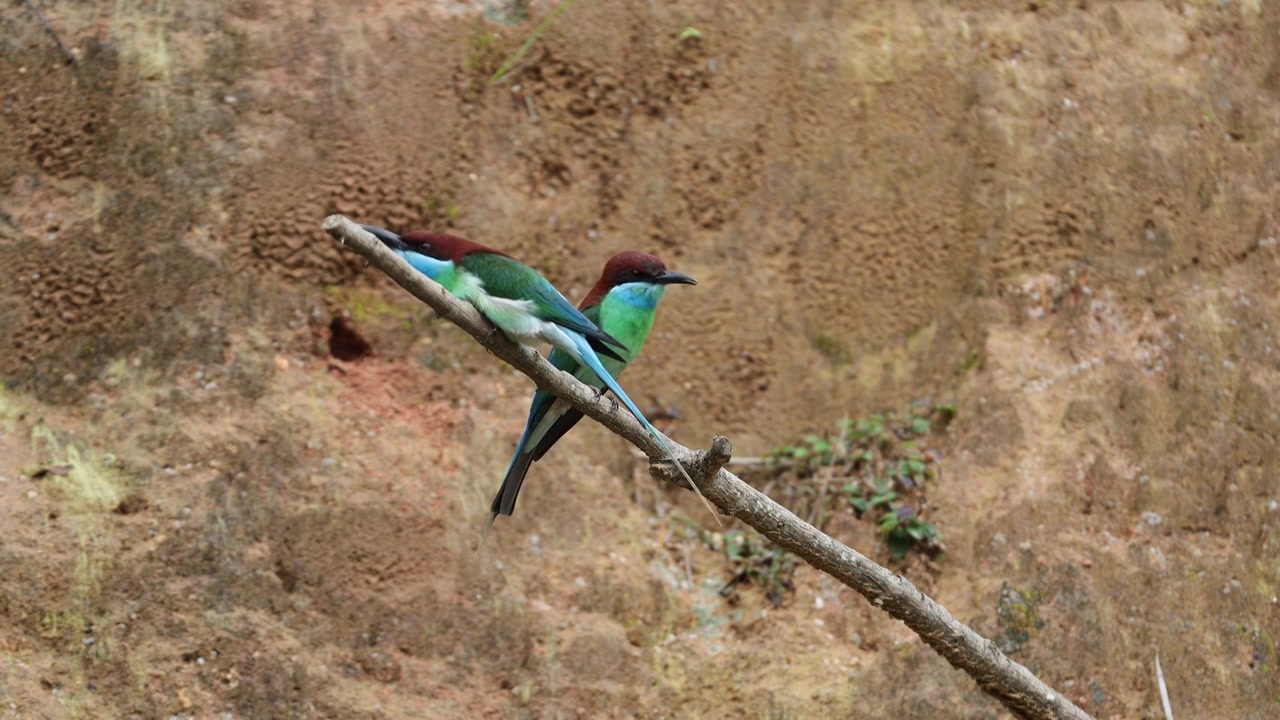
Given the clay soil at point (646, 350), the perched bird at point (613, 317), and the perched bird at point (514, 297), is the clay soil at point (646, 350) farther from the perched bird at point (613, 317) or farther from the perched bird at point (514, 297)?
the perched bird at point (514, 297)

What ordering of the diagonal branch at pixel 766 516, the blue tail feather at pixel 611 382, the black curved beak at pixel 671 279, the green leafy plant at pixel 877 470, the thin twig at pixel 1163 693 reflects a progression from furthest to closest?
the green leafy plant at pixel 877 470 < the thin twig at pixel 1163 693 < the black curved beak at pixel 671 279 < the blue tail feather at pixel 611 382 < the diagonal branch at pixel 766 516

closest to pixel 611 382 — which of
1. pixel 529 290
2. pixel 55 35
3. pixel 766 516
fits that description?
pixel 529 290

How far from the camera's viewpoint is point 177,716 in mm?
4051

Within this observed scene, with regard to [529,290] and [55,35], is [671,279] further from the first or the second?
[55,35]

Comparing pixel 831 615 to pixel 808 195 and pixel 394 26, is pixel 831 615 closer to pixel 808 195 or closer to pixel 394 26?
pixel 808 195

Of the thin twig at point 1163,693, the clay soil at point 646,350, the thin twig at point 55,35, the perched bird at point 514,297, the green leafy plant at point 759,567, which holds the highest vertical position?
the perched bird at point 514,297

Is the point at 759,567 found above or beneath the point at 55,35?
beneath

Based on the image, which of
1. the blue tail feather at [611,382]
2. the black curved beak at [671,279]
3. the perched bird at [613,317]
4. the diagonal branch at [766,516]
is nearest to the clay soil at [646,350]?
the diagonal branch at [766,516]

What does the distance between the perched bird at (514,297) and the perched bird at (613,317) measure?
275 millimetres

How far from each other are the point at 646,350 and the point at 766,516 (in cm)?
194

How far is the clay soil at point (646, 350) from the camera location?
14.4 feet

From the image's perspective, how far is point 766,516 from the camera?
3.48 meters

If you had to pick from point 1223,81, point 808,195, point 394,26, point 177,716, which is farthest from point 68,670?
point 1223,81

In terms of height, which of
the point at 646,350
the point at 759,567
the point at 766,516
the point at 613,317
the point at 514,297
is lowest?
the point at 759,567
